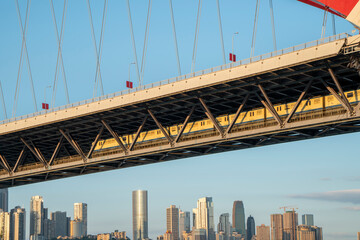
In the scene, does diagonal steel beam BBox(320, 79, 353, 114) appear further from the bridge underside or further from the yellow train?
the yellow train

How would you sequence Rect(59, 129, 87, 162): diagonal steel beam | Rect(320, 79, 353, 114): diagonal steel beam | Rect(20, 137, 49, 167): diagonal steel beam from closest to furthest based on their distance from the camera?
Rect(320, 79, 353, 114): diagonal steel beam < Rect(59, 129, 87, 162): diagonal steel beam < Rect(20, 137, 49, 167): diagonal steel beam

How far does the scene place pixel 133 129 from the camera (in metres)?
84.4

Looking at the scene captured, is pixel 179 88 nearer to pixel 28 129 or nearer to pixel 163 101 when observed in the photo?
pixel 163 101

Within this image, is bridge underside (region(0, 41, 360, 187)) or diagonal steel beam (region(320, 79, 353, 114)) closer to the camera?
diagonal steel beam (region(320, 79, 353, 114))

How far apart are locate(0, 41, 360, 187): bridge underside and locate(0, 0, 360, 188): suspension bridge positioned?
0.31ft

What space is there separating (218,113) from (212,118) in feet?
23.5

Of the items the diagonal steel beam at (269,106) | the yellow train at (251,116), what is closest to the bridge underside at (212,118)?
the diagonal steel beam at (269,106)

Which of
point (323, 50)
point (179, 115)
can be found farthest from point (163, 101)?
point (323, 50)

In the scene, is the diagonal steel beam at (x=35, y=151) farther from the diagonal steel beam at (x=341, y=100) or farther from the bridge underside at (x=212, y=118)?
the diagonal steel beam at (x=341, y=100)

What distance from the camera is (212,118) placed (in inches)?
2726

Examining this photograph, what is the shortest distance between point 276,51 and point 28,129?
3494 cm

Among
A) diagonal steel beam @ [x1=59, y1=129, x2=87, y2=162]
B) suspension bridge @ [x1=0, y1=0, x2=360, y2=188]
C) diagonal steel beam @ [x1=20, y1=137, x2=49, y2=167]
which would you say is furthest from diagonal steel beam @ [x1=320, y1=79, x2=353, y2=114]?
diagonal steel beam @ [x1=20, y1=137, x2=49, y2=167]

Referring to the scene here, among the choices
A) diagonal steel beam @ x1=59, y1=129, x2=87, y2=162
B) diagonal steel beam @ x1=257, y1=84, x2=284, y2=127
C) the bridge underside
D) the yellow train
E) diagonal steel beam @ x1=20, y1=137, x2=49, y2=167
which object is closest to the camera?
the bridge underside

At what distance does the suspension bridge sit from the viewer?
60.9m
